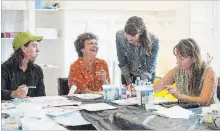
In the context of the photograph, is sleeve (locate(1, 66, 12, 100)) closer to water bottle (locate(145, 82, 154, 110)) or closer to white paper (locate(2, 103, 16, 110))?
white paper (locate(2, 103, 16, 110))

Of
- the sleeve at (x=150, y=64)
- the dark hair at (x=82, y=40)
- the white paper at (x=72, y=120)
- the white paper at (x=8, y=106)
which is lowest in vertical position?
the white paper at (x=72, y=120)

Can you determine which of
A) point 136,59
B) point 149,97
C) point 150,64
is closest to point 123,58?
point 136,59

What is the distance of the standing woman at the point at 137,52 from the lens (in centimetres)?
243

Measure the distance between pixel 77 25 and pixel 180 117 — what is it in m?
2.43

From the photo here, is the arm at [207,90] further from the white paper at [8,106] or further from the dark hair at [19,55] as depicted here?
the dark hair at [19,55]

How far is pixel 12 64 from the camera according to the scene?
216cm

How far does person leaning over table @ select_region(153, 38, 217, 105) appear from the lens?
1.79 m

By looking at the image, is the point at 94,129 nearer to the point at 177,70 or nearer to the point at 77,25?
the point at 177,70

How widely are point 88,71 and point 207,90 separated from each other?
3.17ft

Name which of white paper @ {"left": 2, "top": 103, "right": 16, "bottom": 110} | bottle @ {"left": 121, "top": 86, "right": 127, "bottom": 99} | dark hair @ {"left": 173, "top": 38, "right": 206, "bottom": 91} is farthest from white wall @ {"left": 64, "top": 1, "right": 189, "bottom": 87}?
white paper @ {"left": 2, "top": 103, "right": 16, "bottom": 110}

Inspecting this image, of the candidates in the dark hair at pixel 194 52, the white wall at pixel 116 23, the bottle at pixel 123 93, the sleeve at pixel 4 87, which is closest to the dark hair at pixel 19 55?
the sleeve at pixel 4 87

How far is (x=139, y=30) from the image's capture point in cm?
242

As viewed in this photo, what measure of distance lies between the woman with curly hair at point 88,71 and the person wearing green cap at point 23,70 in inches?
10.5

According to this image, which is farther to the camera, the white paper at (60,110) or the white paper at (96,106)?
the white paper at (96,106)
